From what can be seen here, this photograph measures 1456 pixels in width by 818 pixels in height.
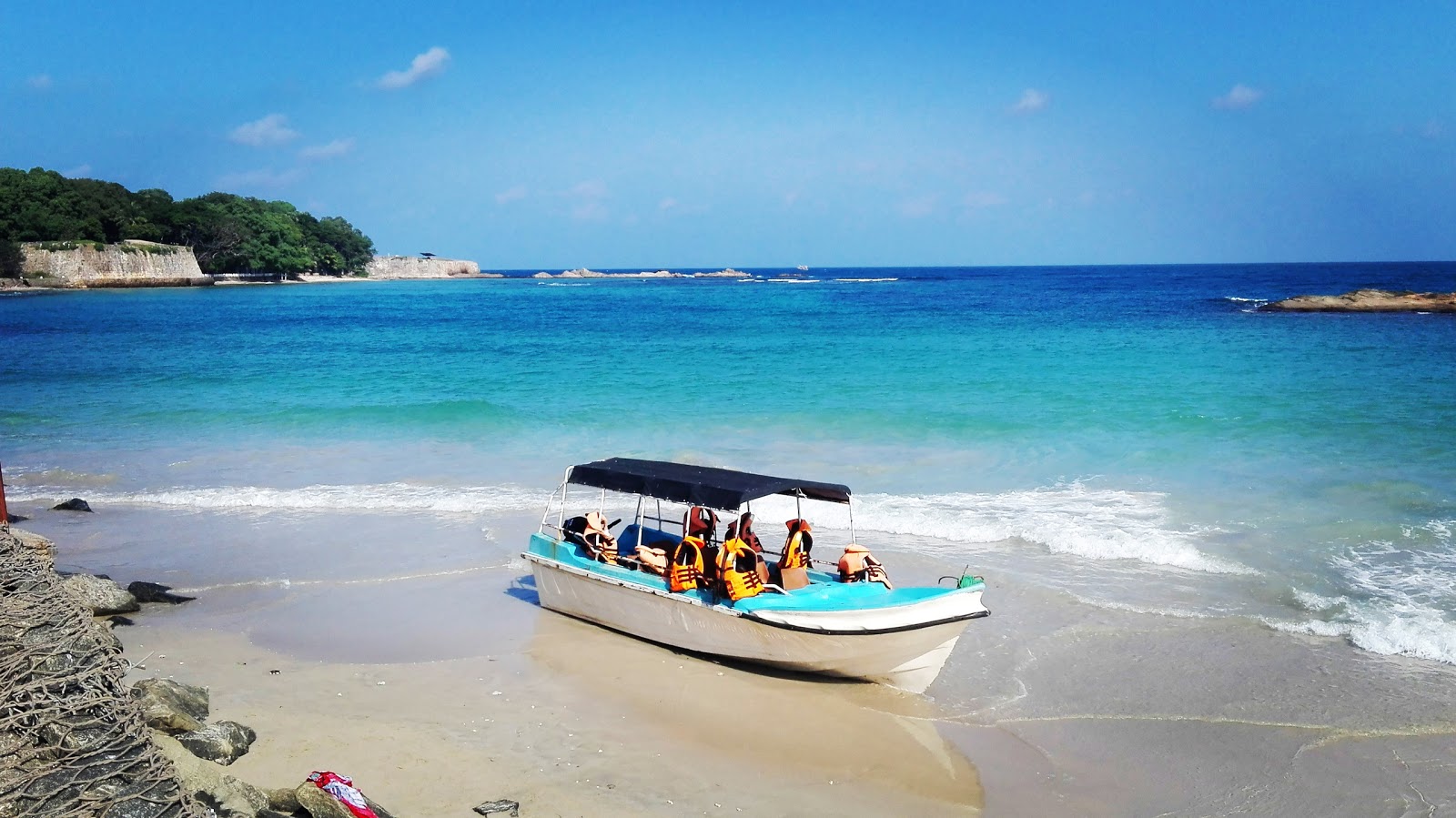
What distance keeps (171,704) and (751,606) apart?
4.58 m

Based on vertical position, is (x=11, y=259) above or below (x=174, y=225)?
below

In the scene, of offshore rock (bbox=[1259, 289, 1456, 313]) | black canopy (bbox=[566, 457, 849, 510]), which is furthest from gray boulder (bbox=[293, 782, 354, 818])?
offshore rock (bbox=[1259, 289, 1456, 313])

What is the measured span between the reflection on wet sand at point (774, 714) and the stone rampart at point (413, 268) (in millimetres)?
138191

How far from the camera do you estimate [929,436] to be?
20.6m

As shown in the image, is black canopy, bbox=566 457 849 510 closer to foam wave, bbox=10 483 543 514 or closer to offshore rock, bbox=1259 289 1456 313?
foam wave, bbox=10 483 543 514

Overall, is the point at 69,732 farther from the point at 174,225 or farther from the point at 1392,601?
the point at 174,225

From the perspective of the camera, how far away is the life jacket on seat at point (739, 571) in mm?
9305

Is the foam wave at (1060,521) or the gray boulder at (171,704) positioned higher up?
the gray boulder at (171,704)

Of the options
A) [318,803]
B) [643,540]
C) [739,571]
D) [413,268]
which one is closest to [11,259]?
[413,268]

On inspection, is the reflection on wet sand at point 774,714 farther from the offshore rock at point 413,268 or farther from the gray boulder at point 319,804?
the offshore rock at point 413,268

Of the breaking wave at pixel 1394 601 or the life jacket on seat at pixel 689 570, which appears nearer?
the life jacket on seat at pixel 689 570

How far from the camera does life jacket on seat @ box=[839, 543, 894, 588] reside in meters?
9.80

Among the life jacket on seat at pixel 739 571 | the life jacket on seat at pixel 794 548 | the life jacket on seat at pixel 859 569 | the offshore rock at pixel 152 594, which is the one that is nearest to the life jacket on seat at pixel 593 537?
the life jacket on seat at pixel 739 571

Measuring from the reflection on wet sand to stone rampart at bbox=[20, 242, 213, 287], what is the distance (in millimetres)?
89524
